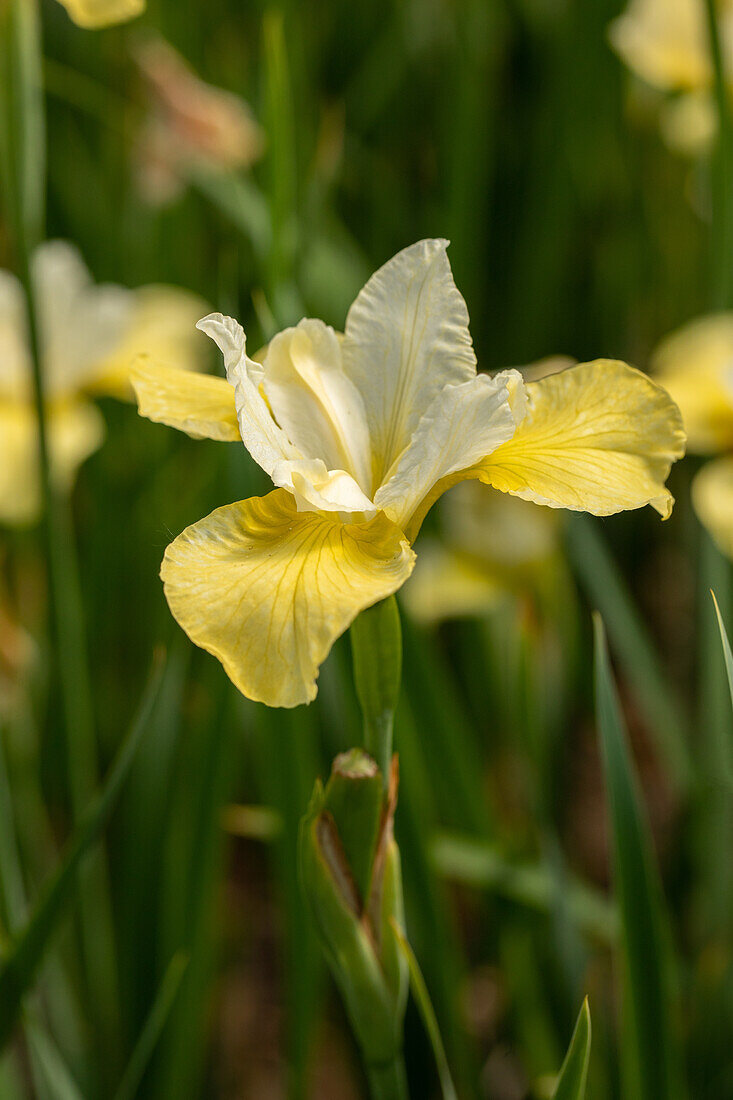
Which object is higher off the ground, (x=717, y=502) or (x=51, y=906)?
(x=717, y=502)

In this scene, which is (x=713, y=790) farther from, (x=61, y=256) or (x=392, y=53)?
(x=392, y=53)

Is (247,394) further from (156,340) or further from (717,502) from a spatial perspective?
(156,340)

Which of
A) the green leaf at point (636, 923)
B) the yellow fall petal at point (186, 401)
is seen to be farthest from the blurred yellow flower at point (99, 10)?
the green leaf at point (636, 923)

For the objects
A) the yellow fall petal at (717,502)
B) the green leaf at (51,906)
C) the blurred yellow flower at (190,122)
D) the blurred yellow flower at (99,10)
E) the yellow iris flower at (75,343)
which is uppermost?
the blurred yellow flower at (190,122)

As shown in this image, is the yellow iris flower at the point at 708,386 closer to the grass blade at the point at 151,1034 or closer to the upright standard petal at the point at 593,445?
the upright standard petal at the point at 593,445

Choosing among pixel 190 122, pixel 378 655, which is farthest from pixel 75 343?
pixel 378 655

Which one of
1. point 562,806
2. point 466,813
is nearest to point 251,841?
point 562,806
